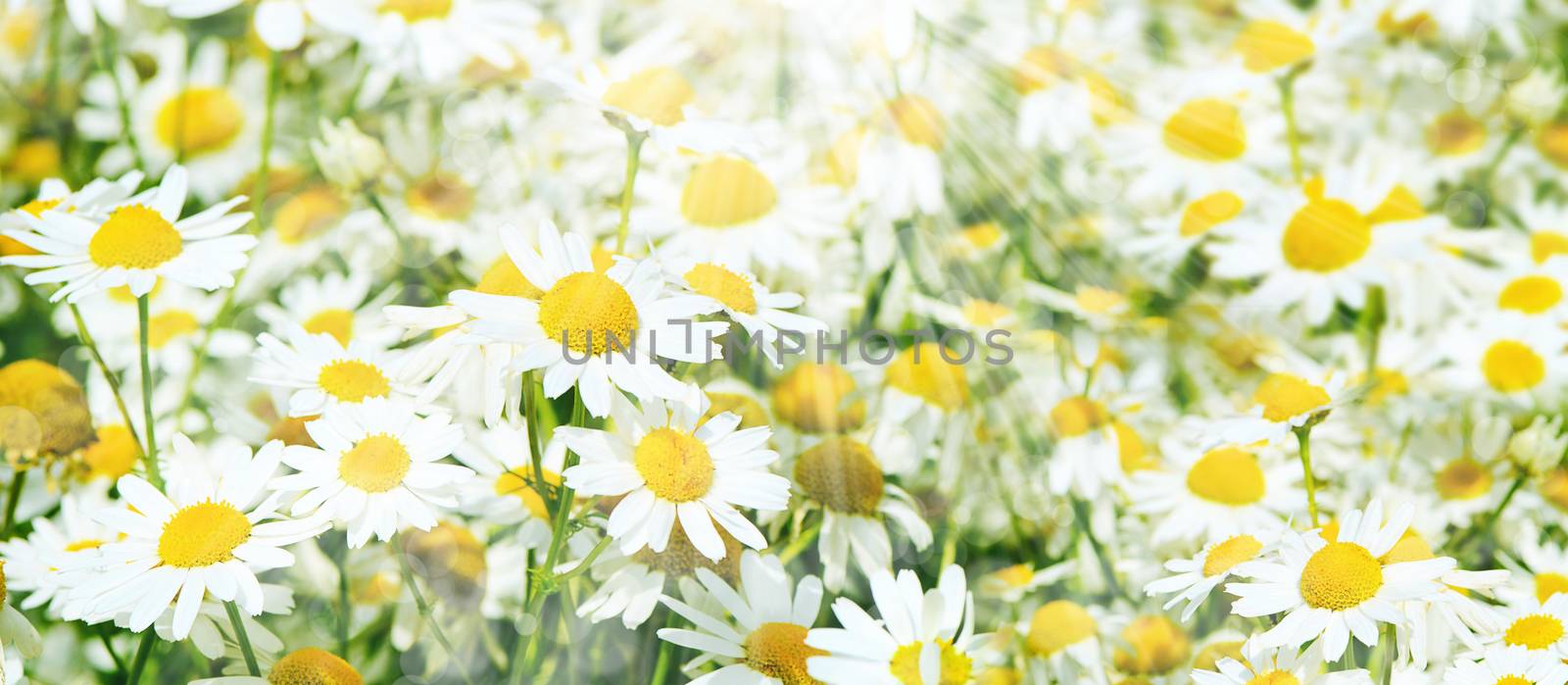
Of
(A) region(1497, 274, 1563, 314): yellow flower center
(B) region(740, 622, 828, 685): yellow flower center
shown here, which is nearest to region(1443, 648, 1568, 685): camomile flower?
(B) region(740, 622, 828, 685): yellow flower center

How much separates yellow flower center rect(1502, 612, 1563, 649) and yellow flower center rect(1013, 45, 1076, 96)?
1.53 feet

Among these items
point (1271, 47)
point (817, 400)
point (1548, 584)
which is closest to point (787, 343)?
point (817, 400)

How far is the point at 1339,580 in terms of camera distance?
0.45 m

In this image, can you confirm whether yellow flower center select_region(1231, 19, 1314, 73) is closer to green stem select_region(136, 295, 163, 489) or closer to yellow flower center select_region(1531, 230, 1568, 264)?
yellow flower center select_region(1531, 230, 1568, 264)

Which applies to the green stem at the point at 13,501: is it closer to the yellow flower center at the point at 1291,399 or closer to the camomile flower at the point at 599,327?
the camomile flower at the point at 599,327

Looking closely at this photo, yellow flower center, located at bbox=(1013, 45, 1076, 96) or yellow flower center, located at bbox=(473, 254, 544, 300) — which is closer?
yellow flower center, located at bbox=(473, 254, 544, 300)

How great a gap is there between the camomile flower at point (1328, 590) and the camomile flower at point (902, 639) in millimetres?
100

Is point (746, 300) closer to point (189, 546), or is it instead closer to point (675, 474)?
point (675, 474)

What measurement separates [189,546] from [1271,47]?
712 millimetres

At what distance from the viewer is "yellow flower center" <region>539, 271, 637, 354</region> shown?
1.47 feet

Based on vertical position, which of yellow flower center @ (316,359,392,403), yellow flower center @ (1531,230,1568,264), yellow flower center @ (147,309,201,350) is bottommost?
yellow flower center @ (147,309,201,350)

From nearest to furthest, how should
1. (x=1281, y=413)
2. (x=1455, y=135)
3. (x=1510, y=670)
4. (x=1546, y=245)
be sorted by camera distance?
(x=1510, y=670), (x=1281, y=413), (x=1546, y=245), (x=1455, y=135)

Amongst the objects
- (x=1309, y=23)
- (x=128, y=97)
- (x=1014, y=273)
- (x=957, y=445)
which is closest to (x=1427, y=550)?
(x=957, y=445)

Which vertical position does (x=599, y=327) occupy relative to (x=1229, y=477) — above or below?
above
